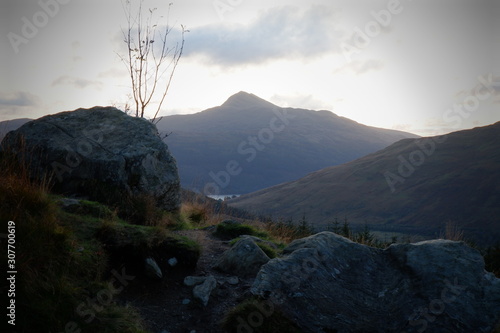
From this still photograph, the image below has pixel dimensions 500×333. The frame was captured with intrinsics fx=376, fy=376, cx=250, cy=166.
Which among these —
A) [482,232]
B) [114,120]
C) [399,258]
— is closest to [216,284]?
[399,258]

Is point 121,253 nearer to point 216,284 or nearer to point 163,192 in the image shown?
point 216,284

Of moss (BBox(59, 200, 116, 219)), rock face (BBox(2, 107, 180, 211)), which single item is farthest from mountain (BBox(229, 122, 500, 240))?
moss (BBox(59, 200, 116, 219))

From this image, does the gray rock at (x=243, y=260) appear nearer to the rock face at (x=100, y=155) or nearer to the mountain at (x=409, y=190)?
the rock face at (x=100, y=155)

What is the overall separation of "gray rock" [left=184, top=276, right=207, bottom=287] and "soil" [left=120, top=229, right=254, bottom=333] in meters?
0.07

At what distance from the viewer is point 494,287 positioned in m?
5.98

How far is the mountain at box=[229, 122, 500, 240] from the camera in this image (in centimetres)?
10794

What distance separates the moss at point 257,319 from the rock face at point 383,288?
122mm

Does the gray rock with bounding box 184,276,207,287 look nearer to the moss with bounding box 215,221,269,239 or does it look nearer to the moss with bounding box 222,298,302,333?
the moss with bounding box 222,298,302,333

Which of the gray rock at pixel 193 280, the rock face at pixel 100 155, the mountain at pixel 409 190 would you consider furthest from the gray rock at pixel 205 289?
the mountain at pixel 409 190

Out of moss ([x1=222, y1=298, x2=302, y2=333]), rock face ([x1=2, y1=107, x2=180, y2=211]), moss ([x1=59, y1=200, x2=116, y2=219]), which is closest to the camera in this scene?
moss ([x1=222, y1=298, x2=302, y2=333])

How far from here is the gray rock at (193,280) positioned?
19.9 ft

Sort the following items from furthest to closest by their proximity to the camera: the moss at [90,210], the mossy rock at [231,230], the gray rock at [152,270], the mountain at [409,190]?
the mountain at [409,190]
the mossy rock at [231,230]
the moss at [90,210]
the gray rock at [152,270]

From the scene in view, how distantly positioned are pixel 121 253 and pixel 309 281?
9.93ft

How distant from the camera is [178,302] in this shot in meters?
5.65
